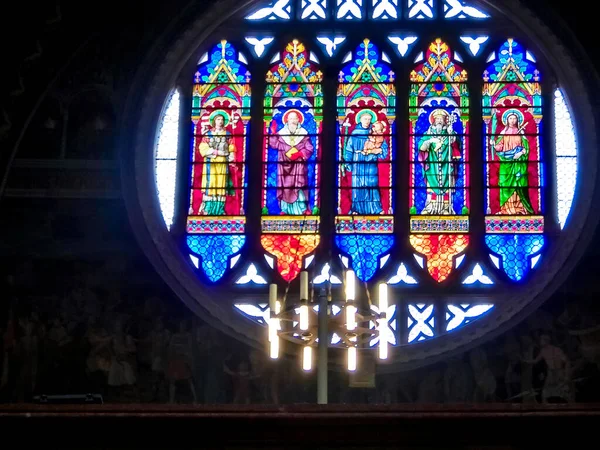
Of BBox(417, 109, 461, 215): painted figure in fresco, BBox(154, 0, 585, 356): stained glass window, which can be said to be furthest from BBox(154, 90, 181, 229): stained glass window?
BBox(417, 109, 461, 215): painted figure in fresco

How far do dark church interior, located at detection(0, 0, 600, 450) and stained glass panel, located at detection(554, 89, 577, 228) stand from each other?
0.14m

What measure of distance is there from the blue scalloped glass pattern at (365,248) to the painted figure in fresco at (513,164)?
5.08 feet

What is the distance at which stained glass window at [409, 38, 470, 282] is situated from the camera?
19.8 metres

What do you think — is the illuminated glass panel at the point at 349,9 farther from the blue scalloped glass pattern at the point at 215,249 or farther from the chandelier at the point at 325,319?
the chandelier at the point at 325,319

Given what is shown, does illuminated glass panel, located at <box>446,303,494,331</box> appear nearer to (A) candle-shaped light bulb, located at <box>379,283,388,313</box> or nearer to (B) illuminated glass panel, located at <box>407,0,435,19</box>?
(A) candle-shaped light bulb, located at <box>379,283,388,313</box>

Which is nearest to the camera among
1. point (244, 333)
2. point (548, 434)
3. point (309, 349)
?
point (548, 434)

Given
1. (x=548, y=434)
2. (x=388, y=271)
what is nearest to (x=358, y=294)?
(x=388, y=271)

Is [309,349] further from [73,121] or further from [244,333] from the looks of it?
[73,121]

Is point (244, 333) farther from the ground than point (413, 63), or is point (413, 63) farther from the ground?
point (413, 63)

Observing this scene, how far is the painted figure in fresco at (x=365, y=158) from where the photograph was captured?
20078mm

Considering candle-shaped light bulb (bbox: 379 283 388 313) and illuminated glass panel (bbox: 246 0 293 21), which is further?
illuminated glass panel (bbox: 246 0 293 21)

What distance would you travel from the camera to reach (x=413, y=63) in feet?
68.0

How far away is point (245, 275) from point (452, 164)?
3022 millimetres

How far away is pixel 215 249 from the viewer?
19766 mm
